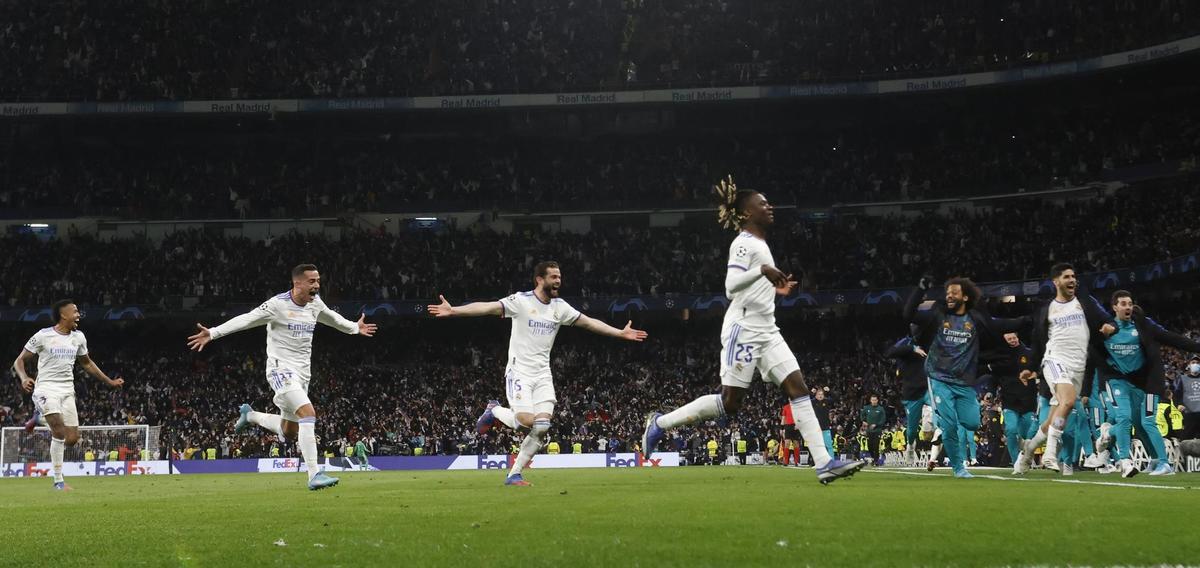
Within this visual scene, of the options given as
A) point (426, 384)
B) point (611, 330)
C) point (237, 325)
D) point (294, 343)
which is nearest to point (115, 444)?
point (426, 384)

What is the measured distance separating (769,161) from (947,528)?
5341 centimetres

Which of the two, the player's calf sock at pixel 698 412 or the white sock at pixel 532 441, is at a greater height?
the player's calf sock at pixel 698 412

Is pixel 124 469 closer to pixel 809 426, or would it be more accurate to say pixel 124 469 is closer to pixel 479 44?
pixel 479 44

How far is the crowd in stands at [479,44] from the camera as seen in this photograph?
2237 inches

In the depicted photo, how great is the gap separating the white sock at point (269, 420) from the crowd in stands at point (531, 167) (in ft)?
136

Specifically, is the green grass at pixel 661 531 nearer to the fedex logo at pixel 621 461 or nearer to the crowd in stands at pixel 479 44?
the fedex logo at pixel 621 461

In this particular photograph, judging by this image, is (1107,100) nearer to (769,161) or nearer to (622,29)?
(769,161)

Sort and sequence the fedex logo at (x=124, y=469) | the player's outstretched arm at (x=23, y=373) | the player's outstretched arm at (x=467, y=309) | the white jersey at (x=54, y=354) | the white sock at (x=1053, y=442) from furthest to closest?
1. the fedex logo at (x=124, y=469)
2. the white jersey at (x=54, y=354)
3. the player's outstretched arm at (x=23, y=373)
4. the white sock at (x=1053, y=442)
5. the player's outstretched arm at (x=467, y=309)

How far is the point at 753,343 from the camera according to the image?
464 inches

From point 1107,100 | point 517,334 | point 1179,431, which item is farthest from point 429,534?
point 1107,100

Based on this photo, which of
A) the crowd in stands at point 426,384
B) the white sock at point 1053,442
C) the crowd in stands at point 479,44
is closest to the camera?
the white sock at point 1053,442

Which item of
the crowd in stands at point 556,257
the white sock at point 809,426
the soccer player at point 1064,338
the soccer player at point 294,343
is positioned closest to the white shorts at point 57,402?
the soccer player at point 294,343

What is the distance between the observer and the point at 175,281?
56469 millimetres

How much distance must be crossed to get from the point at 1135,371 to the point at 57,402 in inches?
660
